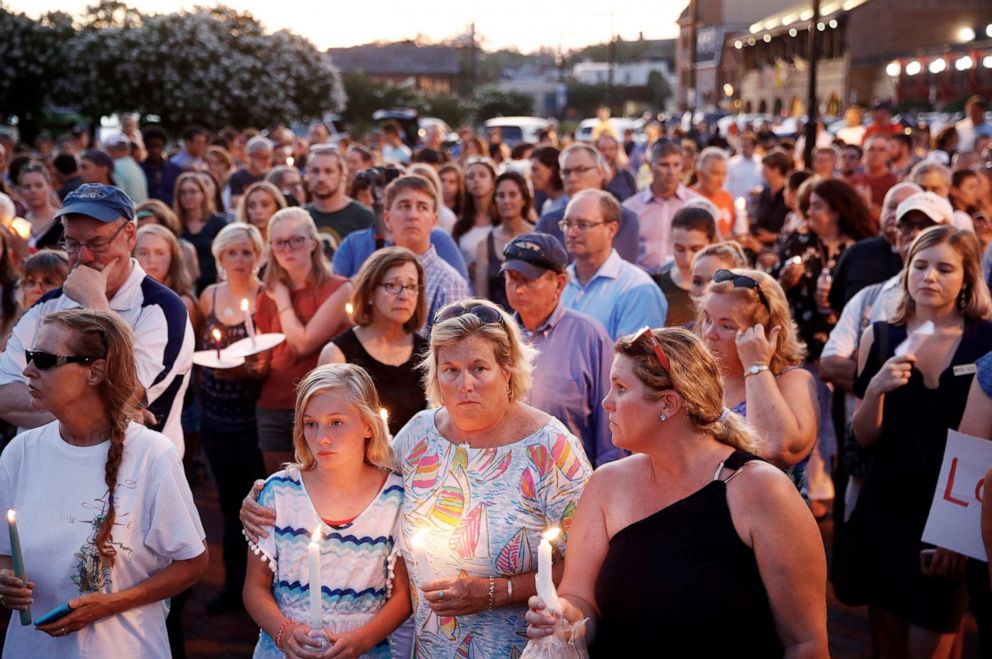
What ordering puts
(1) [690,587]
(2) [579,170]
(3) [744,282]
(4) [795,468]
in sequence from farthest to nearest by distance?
(2) [579,170]
(4) [795,468]
(3) [744,282]
(1) [690,587]

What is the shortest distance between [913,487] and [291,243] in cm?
326

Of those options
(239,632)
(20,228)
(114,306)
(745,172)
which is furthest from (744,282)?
(745,172)

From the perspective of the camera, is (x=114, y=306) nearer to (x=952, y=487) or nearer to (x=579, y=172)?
(x=952, y=487)

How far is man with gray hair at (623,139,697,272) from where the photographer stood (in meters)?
8.05

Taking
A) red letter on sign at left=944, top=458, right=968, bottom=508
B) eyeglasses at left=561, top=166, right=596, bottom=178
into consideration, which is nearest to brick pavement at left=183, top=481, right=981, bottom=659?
red letter on sign at left=944, top=458, right=968, bottom=508

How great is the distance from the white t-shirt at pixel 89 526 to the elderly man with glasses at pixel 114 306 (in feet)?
Result: 2.01

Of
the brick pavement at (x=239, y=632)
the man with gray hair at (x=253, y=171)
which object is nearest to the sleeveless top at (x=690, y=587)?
the brick pavement at (x=239, y=632)

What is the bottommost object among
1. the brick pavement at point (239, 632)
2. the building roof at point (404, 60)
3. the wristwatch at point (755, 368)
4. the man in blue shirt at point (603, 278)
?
the brick pavement at point (239, 632)

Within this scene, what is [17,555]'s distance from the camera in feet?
9.87

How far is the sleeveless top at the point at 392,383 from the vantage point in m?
4.65

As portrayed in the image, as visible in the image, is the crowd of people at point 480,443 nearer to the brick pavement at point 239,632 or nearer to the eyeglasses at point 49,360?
the eyeglasses at point 49,360

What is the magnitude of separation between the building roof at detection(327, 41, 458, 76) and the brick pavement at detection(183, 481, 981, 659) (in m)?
89.3

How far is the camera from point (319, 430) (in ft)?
11.0

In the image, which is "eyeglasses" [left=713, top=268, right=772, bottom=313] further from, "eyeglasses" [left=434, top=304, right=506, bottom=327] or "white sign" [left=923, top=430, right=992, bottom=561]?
"eyeglasses" [left=434, top=304, right=506, bottom=327]
